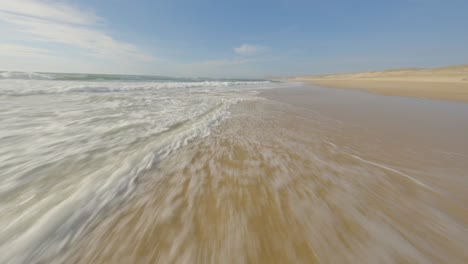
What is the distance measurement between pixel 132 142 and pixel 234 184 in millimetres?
2427

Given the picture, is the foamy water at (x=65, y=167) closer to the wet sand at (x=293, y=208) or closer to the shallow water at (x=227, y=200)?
the shallow water at (x=227, y=200)

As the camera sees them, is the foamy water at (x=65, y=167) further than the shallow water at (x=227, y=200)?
Yes

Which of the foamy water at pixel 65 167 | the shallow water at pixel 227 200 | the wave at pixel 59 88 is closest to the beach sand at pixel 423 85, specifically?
the shallow water at pixel 227 200

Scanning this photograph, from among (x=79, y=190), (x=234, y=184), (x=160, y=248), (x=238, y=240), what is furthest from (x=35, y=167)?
(x=238, y=240)

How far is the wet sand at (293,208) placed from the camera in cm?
131

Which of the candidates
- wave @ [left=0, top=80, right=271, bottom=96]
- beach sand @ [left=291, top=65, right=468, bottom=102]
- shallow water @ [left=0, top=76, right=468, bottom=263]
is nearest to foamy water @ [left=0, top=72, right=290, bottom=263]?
shallow water @ [left=0, top=76, right=468, bottom=263]

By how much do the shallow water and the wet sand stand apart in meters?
0.01

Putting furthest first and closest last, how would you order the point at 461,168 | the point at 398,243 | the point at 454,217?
1. the point at 461,168
2. the point at 454,217
3. the point at 398,243

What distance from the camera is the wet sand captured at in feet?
4.30

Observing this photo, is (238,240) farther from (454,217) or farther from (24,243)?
(454,217)

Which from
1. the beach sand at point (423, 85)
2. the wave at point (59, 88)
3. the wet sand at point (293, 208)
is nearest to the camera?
the wet sand at point (293, 208)

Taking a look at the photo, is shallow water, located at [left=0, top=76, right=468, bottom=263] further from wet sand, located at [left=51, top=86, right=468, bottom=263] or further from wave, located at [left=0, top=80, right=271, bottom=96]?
wave, located at [left=0, top=80, right=271, bottom=96]

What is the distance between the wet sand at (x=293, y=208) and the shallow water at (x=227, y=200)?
1 cm

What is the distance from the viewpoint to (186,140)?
345cm
